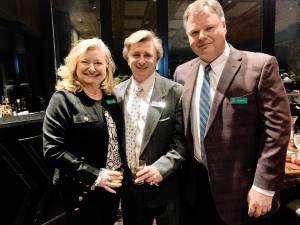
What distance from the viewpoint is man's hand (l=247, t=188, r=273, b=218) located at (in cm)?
153

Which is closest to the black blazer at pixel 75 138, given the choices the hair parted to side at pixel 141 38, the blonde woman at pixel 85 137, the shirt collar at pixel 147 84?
the blonde woman at pixel 85 137

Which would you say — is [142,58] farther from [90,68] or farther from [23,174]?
[23,174]

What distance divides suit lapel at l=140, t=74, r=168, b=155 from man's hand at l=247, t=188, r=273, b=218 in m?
0.66

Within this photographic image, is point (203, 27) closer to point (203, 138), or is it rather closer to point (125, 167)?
point (203, 138)

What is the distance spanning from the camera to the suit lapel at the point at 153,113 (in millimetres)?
1850

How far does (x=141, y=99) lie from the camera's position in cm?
195

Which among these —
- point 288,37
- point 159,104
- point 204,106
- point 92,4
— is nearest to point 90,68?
point 159,104

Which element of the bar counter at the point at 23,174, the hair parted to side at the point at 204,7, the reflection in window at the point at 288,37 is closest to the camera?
the hair parted to side at the point at 204,7

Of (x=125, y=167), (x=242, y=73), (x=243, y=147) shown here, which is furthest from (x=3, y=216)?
(x=242, y=73)

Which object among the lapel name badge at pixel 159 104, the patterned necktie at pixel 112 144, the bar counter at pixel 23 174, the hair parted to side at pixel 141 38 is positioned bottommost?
the bar counter at pixel 23 174

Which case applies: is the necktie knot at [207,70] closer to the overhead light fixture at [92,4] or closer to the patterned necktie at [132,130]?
the patterned necktie at [132,130]

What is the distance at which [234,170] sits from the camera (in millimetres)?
1633

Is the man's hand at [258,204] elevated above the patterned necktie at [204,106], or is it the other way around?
the patterned necktie at [204,106]

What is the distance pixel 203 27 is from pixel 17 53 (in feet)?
17.7
